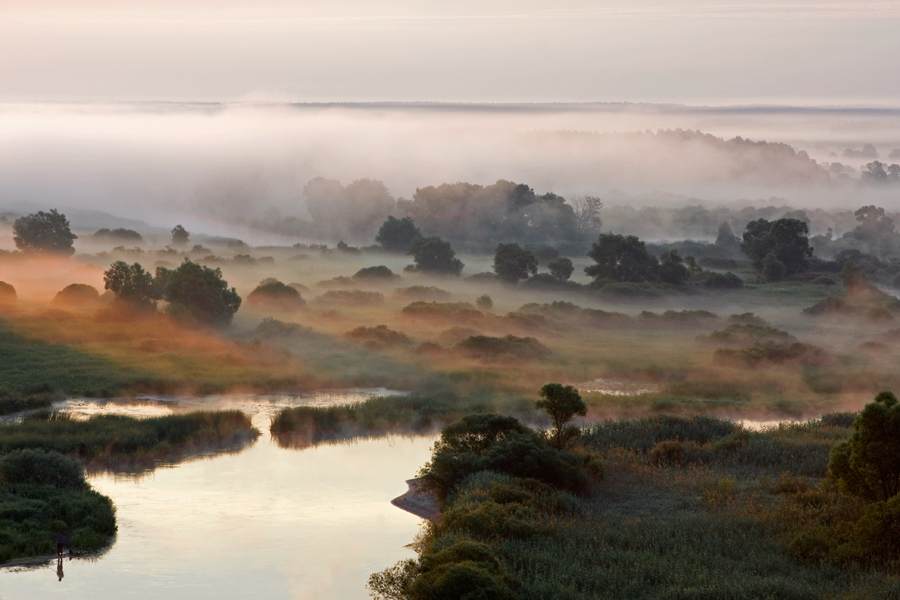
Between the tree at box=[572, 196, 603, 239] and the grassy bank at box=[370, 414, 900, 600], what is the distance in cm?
12585

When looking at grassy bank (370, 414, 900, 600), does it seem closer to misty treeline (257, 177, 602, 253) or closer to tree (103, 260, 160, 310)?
tree (103, 260, 160, 310)

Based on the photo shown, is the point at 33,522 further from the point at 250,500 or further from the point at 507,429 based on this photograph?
the point at 507,429

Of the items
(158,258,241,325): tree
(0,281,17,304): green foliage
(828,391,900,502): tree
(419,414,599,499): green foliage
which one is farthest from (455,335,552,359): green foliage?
(0,281,17,304): green foliage

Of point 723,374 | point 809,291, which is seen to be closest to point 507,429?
point 723,374

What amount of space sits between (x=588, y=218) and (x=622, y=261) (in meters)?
66.7

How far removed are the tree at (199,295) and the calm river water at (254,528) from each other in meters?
30.4

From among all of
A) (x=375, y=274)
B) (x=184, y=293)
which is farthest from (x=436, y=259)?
(x=184, y=293)

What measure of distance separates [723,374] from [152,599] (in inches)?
1593

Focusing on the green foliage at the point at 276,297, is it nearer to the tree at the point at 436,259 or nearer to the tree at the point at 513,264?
the tree at the point at 513,264

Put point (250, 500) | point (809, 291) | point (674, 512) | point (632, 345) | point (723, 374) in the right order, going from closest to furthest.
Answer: point (674, 512) < point (250, 500) < point (723, 374) < point (632, 345) < point (809, 291)

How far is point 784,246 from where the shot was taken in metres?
114

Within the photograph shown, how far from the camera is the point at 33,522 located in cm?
3016

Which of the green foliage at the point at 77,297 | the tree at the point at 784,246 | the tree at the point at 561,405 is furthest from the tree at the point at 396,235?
A: the tree at the point at 561,405

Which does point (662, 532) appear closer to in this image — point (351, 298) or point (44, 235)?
point (351, 298)
